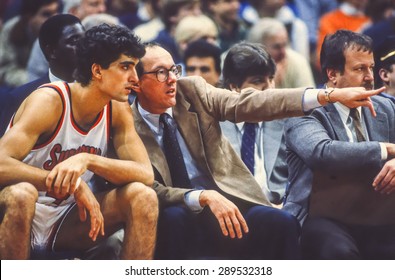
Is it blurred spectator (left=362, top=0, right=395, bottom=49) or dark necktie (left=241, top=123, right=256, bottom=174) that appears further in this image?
blurred spectator (left=362, top=0, right=395, bottom=49)

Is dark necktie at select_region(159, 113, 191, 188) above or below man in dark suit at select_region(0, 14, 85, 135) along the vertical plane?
below

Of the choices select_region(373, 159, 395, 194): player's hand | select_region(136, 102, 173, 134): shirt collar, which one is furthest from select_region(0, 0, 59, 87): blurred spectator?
select_region(373, 159, 395, 194): player's hand

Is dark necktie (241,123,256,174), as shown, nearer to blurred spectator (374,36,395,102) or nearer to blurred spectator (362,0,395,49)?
blurred spectator (374,36,395,102)

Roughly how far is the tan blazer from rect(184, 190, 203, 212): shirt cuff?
10 centimetres

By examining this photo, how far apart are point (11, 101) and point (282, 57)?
178cm

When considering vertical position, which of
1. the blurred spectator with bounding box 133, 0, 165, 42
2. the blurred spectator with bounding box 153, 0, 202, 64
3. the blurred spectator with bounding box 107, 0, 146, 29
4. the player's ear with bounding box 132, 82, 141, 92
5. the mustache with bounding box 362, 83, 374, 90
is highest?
the mustache with bounding box 362, 83, 374, 90

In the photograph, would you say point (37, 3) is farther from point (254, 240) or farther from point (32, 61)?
point (254, 240)

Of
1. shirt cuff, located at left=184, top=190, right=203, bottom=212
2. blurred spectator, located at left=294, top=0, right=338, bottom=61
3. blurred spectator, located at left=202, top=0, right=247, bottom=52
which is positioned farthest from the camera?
blurred spectator, located at left=294, top=0, right=338, bottom=61

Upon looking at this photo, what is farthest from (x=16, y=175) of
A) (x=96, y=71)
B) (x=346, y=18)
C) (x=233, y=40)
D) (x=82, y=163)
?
(x=346, y=18)

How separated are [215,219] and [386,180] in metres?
0.65

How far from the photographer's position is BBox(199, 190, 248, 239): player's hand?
3.54 metres

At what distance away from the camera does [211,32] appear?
5.40 m

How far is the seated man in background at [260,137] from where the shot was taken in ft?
13.5
